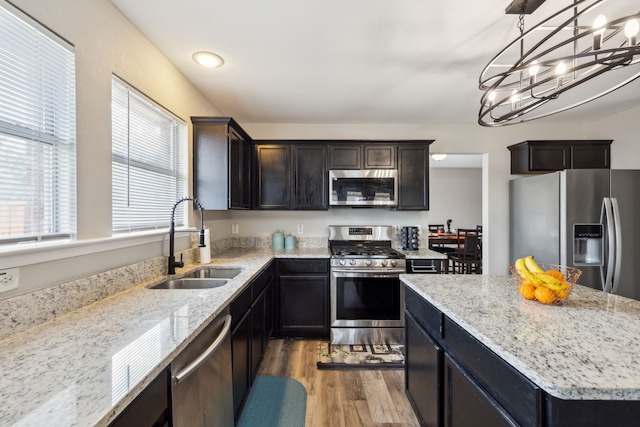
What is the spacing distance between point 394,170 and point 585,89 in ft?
6.13

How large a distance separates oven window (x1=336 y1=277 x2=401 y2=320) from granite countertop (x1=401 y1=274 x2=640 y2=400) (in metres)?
1.27

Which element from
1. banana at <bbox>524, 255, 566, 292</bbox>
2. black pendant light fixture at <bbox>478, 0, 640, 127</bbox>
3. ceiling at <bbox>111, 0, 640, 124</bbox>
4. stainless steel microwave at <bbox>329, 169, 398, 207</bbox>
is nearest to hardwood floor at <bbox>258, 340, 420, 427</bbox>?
banana at <bbox>524, 255, 566, 292</bbox>

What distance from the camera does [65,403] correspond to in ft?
2.07

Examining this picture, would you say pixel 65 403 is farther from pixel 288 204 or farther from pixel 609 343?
pixel 288 204

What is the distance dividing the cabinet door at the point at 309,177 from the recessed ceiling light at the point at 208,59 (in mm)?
1280

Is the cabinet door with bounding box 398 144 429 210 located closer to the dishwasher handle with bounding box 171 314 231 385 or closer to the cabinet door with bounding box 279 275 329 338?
the cabinet door with bounding box 279 275 329 338

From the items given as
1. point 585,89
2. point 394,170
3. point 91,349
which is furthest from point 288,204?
point 585,89

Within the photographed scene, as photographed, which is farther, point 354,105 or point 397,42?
point 354,105

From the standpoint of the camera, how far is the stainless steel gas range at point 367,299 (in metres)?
2.77

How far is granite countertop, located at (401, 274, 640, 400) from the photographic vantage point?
70 cm

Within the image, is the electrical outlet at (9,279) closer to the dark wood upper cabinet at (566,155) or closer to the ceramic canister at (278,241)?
the ceramic canister at (278,241)

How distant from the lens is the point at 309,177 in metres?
3.25

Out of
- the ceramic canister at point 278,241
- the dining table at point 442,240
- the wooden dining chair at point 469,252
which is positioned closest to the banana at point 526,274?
the ceramic canister at point 278,241

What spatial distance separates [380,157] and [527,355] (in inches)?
104
